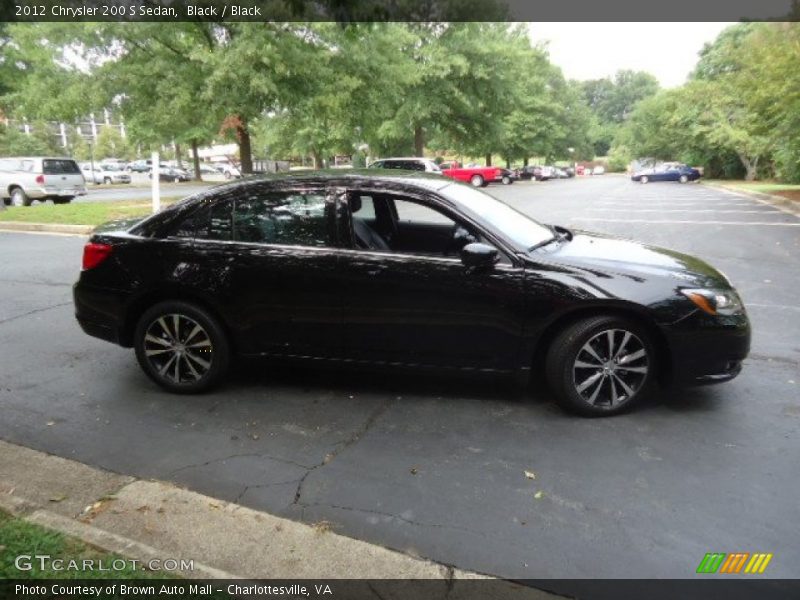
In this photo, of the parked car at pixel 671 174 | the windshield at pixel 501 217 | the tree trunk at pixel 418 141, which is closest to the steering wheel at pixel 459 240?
the windshield at pixel 501 217

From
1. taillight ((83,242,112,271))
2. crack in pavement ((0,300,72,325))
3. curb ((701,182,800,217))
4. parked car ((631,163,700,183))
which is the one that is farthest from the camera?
parked car ((631,163,700,183))

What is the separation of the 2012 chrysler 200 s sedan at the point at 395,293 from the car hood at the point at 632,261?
0.02m

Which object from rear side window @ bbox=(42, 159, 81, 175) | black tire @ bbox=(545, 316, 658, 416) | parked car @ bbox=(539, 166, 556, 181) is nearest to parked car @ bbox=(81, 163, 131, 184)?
rear side window @ bbox=(42, 159, 81, 175)

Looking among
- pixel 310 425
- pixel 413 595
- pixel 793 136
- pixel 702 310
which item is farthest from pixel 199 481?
pixel 793 136

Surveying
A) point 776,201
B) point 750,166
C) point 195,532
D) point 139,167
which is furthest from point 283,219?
point 139,167

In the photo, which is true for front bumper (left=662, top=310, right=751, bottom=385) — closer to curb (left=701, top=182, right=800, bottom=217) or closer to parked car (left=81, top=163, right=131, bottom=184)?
curb (left=701, top=182, right=800, bottom=217)

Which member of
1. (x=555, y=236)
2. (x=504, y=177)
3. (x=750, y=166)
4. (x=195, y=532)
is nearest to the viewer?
(x=195, y=532)

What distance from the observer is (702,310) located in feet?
12.0

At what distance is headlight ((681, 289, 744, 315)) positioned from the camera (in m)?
3.66

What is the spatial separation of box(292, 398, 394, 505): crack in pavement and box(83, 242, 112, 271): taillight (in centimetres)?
226

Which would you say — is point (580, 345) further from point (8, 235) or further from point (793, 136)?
point (793, 136)

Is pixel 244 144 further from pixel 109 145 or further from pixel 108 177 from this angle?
pixel 109 145

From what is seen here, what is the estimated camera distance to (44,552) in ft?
8.04
